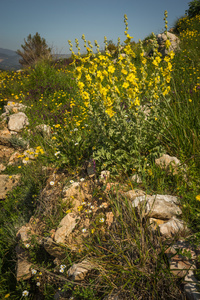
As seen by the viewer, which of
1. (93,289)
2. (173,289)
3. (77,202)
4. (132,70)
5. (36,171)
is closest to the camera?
(173,289)

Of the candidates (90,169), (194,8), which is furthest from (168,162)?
(194,8)

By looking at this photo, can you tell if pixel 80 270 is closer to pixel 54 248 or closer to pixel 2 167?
pixel 54 248

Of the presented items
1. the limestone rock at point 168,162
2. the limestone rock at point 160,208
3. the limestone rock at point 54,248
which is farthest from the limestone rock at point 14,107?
the limestone rock at point 160,208

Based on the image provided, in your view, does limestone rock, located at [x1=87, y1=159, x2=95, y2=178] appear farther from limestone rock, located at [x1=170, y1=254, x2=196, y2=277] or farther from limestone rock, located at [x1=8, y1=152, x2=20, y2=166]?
limestone rock, located at [x1=8, y1=152, x2=20, y2=166]

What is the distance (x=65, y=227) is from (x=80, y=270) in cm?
52

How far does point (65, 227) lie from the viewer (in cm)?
209

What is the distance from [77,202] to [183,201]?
51.1 inches

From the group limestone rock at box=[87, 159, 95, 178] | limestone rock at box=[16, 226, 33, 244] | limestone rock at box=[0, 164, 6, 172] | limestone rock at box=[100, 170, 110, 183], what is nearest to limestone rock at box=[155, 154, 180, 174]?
limestone rock at box=[100, 170, 110, 183]

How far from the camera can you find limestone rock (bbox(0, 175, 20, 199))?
353cm

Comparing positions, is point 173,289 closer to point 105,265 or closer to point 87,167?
point 105,265

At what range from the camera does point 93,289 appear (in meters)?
1.60

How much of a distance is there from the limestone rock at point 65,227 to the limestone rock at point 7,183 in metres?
1.92

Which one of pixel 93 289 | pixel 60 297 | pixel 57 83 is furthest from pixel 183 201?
pixel 57 83

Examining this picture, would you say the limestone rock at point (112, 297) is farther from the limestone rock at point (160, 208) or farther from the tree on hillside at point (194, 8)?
the tree on hillside at point (194, 8)
